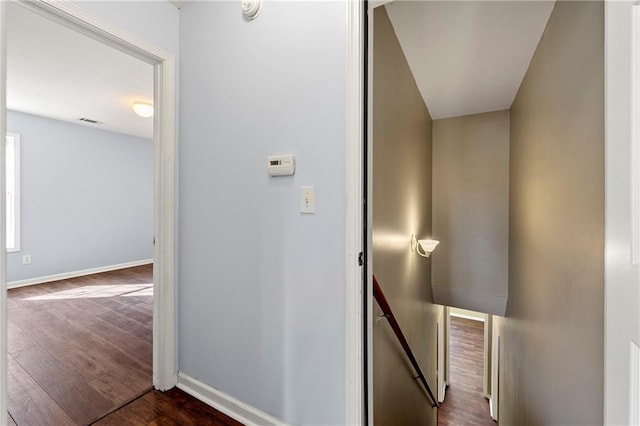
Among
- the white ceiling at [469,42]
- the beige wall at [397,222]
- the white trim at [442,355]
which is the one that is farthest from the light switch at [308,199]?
the white trim at [442,355]

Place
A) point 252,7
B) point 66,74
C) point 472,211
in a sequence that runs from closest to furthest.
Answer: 1. point 252,7
2. point 66,74
3. point 472,211

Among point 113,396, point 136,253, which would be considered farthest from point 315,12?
point 136,253

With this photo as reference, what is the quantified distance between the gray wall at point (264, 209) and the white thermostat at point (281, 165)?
31mm

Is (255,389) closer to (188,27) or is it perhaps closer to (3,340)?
(3,340)

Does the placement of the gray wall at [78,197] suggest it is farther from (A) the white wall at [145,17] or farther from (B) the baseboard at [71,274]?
(A) the white wall at [145,17]

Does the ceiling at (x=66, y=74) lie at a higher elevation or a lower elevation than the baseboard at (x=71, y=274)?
higher

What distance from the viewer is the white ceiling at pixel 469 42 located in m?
1.78

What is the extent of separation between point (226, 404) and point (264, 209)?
1.14 meters

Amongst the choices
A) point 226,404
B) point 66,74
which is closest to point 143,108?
point 66,74

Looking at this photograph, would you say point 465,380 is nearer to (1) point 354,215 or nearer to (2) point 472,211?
(2) point 472,211

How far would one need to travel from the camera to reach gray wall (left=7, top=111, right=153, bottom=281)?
13.0 feet

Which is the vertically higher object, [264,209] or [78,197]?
[78,197]

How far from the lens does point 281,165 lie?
4.29 ft

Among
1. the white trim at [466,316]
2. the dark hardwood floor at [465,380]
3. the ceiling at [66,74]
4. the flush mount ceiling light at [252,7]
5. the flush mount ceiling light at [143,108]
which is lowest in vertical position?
the dark hardwood floor at [465,380]
